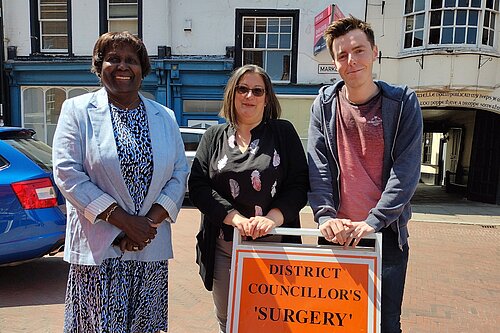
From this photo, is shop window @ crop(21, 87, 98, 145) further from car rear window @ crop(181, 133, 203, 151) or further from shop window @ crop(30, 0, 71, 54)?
car rear window @ crop(181, 133, 203, 151)

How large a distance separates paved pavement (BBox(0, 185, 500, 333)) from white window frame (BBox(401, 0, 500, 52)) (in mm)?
5331

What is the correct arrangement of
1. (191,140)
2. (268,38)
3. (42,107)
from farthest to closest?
(42,107)
(268,38)
(191,140)

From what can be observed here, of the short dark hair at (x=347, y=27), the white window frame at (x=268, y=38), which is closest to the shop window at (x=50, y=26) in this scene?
the white window frame at (x=268, y=38)

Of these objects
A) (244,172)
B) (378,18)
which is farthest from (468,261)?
(378,18)

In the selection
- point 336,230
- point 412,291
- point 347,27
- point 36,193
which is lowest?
point 412,291

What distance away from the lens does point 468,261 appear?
18.6 feet

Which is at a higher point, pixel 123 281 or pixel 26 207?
pixel 123 281

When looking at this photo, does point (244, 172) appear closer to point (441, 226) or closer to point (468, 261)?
point (468, 261)

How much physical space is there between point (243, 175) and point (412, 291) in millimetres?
3065

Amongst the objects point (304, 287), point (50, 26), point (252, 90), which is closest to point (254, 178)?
point (252, 90)

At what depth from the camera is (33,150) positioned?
13.8 feet

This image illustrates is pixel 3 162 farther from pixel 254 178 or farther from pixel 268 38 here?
pixel 268 38

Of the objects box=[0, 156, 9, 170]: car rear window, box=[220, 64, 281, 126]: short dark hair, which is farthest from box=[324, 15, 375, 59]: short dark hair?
box=[0, 156, 9, 170]: car rear window

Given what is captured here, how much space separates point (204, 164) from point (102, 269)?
73 cm
